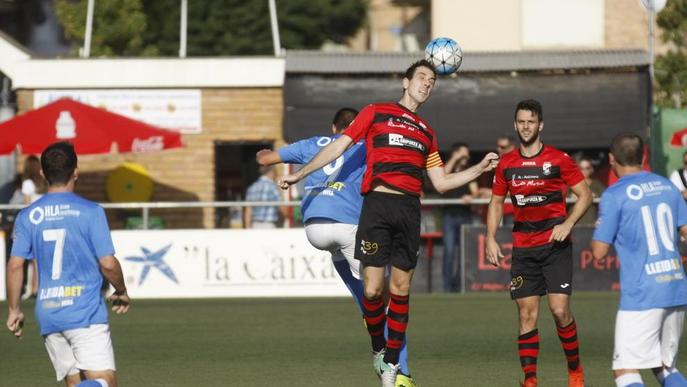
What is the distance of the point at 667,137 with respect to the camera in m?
24.3

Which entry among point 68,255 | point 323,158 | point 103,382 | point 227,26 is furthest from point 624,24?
point 103,382

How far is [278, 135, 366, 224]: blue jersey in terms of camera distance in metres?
11.1

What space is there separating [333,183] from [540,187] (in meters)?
1.66

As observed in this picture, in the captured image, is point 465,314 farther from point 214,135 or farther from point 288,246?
point 214,135

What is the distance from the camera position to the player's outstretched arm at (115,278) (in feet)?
26.2

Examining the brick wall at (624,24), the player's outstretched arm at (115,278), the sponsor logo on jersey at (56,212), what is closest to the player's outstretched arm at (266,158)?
the player's outstretched arm at (115,278)

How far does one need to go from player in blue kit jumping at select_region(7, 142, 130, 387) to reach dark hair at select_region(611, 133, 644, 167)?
9.57 ft

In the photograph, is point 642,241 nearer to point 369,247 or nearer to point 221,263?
point 369,247

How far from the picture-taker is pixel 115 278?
316 inches

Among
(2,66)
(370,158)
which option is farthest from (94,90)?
(370,158)

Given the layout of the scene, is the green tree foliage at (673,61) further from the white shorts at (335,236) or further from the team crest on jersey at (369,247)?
the team crest on jersey at (369,247)

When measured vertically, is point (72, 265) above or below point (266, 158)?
below

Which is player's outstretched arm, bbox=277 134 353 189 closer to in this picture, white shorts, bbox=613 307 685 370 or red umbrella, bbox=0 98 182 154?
white shorts, bbox=613 307 685 370

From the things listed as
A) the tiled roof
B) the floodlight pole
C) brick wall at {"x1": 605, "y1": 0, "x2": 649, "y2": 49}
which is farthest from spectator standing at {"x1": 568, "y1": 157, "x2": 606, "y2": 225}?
brick wall at {"x1": 605, "y1": 0, "x2": 649, "y2": 49}
